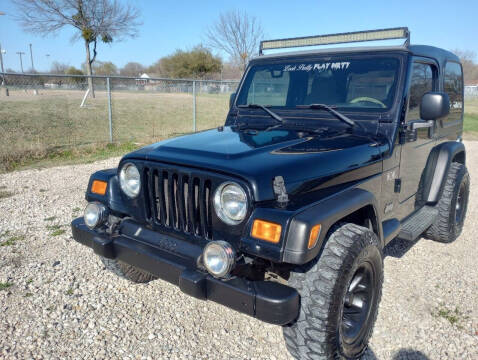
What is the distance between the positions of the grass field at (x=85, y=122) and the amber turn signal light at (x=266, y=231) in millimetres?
7289

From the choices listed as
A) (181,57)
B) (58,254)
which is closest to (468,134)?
(58,254)

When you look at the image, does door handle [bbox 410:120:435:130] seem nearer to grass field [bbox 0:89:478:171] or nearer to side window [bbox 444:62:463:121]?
side window [bbox 444:62:463:121]

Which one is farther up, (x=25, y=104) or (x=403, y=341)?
(x=25, y=104)

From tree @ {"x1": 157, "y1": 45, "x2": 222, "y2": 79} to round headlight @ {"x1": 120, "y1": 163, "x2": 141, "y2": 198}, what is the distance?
47.6 meters

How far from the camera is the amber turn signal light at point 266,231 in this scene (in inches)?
79.1

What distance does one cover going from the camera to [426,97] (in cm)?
310

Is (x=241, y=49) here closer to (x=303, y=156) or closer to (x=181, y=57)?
(x=303, y=156)

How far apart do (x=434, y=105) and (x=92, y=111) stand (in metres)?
13.1

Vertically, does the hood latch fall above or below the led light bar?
below

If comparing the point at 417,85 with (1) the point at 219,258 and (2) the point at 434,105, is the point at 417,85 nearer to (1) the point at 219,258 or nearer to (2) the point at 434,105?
(2) the point at 434,105

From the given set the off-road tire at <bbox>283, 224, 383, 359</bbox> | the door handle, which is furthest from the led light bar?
the off-road tire at <bbox>283, 224, 383, 359</bbox>

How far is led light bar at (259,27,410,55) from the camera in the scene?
3.29m

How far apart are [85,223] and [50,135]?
853 cm

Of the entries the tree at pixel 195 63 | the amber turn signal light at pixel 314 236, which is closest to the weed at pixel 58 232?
the amber turn signal light at pixel 314 236
